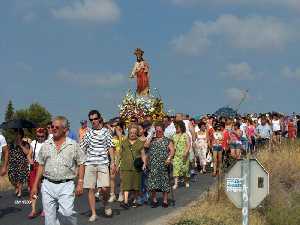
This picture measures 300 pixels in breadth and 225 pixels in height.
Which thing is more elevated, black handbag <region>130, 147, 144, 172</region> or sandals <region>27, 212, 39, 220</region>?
black handbag <region>130, 147, 144, 172</region>

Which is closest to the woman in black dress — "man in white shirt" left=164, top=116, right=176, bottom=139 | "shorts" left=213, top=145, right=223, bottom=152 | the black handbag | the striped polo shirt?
the black handbag

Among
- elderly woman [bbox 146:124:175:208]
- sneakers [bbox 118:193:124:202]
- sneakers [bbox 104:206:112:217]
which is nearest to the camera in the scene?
sneakers [bbox 104:206:112:217]

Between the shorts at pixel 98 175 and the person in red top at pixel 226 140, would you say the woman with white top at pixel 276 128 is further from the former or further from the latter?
the shorts at pixel 98 175

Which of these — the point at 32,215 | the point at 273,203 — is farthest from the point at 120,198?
the point at 273,203

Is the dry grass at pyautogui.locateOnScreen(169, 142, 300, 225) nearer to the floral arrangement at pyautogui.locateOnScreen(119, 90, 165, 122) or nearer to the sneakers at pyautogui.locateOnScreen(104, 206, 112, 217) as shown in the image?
the sneakers at pyautogui.locateOnScreen(104, 206, 112, 217)

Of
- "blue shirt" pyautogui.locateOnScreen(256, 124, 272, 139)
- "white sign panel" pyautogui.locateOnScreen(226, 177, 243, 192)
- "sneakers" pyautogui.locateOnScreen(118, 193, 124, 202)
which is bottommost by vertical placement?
"sneakers" pyautogui.locateOnScreen(118, 193, 124, 202)

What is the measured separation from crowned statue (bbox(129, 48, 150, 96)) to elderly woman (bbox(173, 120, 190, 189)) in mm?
12105

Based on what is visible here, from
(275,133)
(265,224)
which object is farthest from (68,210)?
(275,133)

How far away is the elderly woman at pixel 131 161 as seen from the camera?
14.3 metres

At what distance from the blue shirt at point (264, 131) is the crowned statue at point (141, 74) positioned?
5269 mm

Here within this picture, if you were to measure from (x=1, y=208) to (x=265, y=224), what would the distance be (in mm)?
5462

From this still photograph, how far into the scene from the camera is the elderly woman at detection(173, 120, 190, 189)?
57.1 feet

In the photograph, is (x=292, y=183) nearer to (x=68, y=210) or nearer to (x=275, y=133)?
(x=275, y=133)

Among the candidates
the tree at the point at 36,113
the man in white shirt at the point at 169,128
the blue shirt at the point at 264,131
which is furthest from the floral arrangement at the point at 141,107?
the tree at the point at 36,113
